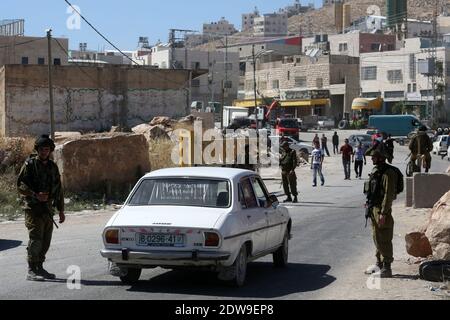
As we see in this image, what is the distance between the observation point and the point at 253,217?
34.4 feet

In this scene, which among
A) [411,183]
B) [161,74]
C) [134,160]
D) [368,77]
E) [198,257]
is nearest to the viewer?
[198,257]

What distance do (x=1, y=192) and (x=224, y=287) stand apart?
1322 centimetres

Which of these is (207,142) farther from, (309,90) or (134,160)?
(309,90)

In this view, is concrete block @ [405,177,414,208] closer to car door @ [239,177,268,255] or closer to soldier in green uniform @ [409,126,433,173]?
soldier in green uniform @ [409,126,433,173]

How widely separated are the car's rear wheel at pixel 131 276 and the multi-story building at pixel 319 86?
81.9m

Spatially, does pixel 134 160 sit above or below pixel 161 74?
below

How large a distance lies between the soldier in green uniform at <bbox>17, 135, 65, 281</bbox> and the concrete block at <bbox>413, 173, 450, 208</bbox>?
12.0 m

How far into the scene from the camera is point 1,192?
21812 millimetres

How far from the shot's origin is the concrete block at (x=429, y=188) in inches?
793

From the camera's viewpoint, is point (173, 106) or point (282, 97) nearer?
point (173, 106)

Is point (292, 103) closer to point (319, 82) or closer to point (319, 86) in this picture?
point (319, 86)

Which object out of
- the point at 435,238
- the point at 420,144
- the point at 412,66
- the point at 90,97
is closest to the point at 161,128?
the point at 90,97

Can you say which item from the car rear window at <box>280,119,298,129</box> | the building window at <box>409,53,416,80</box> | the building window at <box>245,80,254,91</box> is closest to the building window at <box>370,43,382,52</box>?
the building window at <box>245,80,254,91</box>
